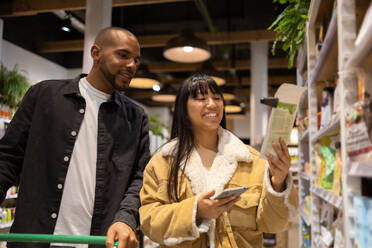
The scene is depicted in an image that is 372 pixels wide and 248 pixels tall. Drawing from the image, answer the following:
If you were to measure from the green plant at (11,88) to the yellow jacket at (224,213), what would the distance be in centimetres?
386

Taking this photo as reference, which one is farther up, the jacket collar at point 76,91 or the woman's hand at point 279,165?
the jacket collar at point 76,91

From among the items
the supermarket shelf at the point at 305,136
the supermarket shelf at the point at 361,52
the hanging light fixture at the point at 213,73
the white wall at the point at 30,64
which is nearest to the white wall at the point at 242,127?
the white wall at the point at 30,64

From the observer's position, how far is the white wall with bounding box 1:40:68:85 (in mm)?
6836

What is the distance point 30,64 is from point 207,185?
708cm

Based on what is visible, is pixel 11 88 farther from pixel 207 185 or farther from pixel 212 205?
pixel 212 205

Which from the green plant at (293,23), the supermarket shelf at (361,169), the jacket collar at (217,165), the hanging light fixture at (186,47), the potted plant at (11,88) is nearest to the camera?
the supermarket shelf at (361,169)

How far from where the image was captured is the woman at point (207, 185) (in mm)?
1478

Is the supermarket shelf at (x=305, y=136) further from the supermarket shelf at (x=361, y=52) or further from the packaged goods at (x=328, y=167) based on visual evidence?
the supermarket shelf at (x=361, y=52)

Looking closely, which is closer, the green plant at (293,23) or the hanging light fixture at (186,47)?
the green plant at (293,23)

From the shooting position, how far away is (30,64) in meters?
7.67

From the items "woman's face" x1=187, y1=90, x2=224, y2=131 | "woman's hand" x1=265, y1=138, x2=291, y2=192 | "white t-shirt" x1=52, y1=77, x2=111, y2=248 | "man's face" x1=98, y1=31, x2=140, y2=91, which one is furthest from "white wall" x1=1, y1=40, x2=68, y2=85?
"woman's hand" x1=265, y1=138, x2=291, y2=192

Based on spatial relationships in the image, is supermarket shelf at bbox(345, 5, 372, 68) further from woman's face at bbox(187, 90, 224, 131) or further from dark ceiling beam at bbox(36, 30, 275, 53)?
dark ceiling beam at bbox(36, 30, 275, 53)

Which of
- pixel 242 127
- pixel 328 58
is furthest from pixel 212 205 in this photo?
pixel 242 127

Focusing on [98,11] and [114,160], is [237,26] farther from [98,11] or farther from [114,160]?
[114,160]
